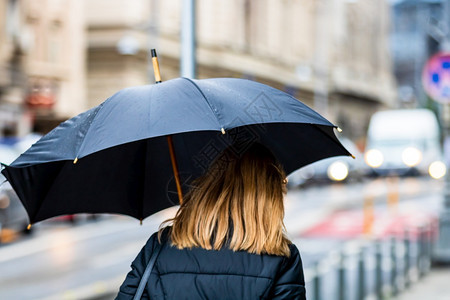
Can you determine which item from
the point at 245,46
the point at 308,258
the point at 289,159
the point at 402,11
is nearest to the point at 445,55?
the point at 308,258

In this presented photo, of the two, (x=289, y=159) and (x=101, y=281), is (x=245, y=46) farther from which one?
(x=289, y=159)

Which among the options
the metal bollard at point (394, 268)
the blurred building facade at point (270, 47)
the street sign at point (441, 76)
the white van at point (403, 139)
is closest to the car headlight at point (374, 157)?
the white van at point (403, 139)

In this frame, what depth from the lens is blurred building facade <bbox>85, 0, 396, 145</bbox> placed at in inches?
1513

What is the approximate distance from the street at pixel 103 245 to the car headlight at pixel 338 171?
8.12 meters

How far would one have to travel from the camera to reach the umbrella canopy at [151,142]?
3.32 meters

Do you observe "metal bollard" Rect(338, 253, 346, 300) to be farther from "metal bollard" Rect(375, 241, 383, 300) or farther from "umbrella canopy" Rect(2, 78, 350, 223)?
"umbrella canopy" Rect(2, 78, 350, 223)

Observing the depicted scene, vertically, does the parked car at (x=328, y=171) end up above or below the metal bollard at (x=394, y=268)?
below

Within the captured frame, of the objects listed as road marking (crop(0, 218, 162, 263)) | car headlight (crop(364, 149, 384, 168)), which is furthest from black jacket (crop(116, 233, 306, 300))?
car headlight (crop(364, 149, 384, 168))

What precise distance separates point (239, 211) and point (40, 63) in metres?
31.6

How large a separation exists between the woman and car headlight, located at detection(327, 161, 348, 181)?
3930cm

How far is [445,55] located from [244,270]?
32.8 feet

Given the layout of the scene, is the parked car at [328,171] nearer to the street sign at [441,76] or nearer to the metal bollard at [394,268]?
the street sign at [441,76]

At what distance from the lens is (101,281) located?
44.3 ft

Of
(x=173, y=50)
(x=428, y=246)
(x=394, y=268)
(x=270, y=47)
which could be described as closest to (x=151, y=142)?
(x=394, y=268)
